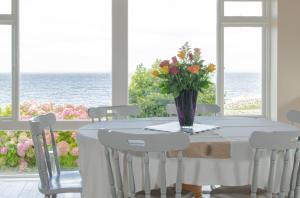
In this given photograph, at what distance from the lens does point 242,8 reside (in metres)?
4.71

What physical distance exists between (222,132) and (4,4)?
3.23 meters

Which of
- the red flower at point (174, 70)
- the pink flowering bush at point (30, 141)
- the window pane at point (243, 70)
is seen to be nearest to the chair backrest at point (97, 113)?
the red flower at point (174, 70)

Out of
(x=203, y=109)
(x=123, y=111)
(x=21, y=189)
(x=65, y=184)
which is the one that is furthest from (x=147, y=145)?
(x=21, y=189)

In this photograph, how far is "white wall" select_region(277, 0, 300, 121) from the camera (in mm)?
4473

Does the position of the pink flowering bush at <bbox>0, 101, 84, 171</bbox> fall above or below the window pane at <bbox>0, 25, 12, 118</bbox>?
below

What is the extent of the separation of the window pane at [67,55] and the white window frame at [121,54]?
0.33 feet

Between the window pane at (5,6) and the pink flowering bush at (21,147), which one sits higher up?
the window pane at (5,6)

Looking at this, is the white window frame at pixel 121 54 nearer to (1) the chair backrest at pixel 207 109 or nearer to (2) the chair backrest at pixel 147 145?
(1) the chair backrest at pixel 207 109

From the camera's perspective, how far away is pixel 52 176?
2869 millimetres

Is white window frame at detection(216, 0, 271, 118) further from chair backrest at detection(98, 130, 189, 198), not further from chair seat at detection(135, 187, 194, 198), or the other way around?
chair backrest at detection(98, 130, 189, 198)

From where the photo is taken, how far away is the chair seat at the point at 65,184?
2549mm

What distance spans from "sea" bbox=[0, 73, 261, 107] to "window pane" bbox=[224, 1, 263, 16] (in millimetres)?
736

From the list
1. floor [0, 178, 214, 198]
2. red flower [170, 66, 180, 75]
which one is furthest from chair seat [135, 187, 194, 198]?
floor [0, 178, 214, 198]

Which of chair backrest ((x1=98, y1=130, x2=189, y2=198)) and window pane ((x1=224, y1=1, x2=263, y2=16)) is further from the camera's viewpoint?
window pane ((x1=224, y1=1, x2=263, y2=16))
